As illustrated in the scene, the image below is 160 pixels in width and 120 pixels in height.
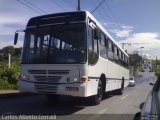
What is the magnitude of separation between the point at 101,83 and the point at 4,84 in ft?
37.7

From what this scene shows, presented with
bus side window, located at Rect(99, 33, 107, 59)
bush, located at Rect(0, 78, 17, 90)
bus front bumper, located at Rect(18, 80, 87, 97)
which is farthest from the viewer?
bush, located at Rect(0, 78, 17, 90)

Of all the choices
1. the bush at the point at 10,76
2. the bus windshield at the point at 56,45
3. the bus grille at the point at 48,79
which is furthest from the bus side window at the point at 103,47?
the bush at the point at 10,76

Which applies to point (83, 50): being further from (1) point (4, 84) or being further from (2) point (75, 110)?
(1) point (4, 84)

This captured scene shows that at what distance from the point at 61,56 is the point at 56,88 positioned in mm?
1129

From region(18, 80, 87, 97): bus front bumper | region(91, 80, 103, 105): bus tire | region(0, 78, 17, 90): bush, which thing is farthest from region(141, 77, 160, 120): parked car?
region(0, 78, 17, 90): bush

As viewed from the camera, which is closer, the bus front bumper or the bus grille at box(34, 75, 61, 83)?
the bus front bumper

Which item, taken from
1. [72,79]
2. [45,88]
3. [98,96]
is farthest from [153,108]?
[98,96]

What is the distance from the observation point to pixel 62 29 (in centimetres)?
1291

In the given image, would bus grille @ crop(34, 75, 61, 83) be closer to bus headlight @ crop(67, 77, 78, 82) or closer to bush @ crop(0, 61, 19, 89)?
bus headlight @ crop(67, 77, 78, 82)

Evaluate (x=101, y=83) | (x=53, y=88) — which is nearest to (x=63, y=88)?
(x=53, y=88)

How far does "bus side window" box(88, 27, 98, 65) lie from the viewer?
12.8 metres

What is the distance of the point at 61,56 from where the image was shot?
41.2 ft

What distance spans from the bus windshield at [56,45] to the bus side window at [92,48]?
1.35 feet

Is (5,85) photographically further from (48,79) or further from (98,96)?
(48,79)
